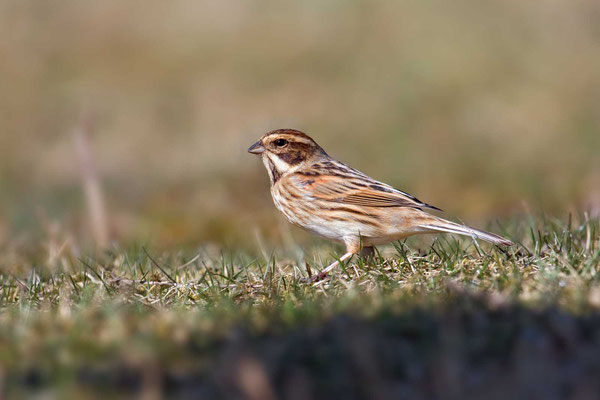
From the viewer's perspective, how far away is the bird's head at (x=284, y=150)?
26.5 feet

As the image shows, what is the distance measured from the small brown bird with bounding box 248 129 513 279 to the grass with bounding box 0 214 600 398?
2.97 feet

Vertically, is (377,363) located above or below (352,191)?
below

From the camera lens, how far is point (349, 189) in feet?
24.7

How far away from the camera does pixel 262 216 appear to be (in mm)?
14578

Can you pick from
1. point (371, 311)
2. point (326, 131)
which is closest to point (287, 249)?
point (371, 311)

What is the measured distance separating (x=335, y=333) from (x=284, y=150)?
3905 millimetres

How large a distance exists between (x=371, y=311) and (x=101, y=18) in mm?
20273

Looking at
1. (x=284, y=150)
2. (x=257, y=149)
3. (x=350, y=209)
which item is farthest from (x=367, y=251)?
(x=257, y=149)

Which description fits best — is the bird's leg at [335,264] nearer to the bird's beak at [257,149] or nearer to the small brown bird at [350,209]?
the small brown bird at [350,209]

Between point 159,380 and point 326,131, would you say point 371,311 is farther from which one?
point 326,131

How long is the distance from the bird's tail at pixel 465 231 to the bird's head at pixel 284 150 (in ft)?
4.92

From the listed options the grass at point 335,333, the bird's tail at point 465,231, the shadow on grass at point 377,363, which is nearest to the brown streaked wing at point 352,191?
the bird's tail at point 465,231

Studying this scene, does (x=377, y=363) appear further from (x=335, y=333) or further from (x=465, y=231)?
(x=465, y=231)

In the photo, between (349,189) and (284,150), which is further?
(284,150)
